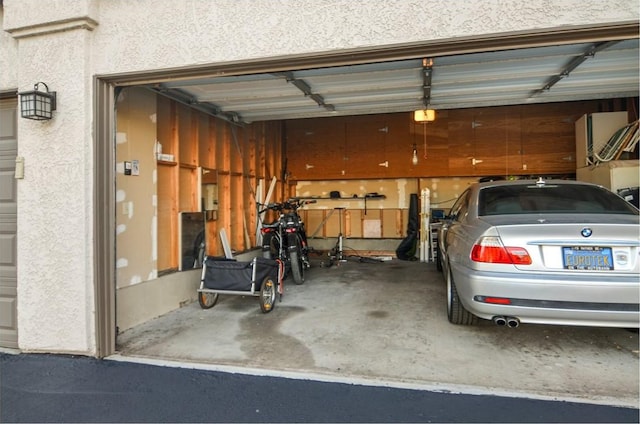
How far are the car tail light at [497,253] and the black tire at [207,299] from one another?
3133 millimetres

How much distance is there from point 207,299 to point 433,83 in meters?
3.61

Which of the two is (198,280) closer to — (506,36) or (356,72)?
(356,72)

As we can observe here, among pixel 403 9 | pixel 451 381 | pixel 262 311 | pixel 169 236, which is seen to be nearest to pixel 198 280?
pixel 169 236

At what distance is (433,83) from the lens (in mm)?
4297

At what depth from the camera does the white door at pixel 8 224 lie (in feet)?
11.6

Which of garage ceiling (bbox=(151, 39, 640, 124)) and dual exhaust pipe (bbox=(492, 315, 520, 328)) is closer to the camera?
dual exhaust pipe (bbox=(492, 315, 520, 328))

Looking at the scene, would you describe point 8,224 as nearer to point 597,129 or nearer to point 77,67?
point 77,67

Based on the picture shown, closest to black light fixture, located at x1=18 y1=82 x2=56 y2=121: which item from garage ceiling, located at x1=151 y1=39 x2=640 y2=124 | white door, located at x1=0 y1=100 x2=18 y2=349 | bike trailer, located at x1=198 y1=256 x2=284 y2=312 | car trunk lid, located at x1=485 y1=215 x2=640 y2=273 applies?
white door, located at x1=0 y1=100 x2=18 y2=349

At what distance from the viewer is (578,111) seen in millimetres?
8016

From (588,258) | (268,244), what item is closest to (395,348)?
(588,258)

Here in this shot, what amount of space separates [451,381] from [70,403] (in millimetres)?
2545

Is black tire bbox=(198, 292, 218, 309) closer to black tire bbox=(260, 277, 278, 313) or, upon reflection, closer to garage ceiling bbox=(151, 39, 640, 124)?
black tire bbox=(260, 277, 278, 313)

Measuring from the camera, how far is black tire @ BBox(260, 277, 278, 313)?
4.46 metres

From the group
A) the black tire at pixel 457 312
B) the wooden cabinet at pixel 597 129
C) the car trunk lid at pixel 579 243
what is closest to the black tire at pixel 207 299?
the black tire at pixel 457 312
